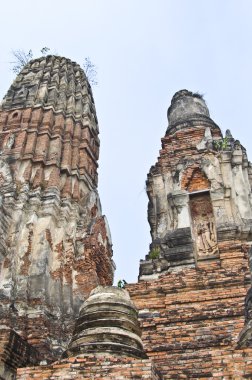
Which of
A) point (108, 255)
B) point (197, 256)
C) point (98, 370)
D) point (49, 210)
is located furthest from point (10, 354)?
point (108, 255)

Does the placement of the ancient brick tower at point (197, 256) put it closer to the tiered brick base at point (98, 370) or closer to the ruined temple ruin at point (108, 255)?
the ruined temple ruin at point (108, 255)

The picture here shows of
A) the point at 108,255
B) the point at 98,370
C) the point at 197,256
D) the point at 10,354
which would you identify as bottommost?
the point at 98,370

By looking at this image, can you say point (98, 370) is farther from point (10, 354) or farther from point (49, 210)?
point (49, 210)

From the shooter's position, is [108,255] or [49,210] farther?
[108,255]

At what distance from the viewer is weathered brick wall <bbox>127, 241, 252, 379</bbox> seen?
553 cm

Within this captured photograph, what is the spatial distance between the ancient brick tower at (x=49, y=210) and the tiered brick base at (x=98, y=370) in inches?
191

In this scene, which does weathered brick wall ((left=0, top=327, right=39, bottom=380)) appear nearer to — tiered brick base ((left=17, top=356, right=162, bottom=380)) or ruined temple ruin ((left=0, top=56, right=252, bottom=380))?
ruined temple ruin ((left=0, top=56, right=252, bottom=380))

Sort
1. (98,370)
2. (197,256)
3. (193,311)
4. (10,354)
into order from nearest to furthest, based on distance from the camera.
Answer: (98,370) → (193,311) → (10,354) → (197,256)

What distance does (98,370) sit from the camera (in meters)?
4.39

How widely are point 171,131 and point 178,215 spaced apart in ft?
10.5

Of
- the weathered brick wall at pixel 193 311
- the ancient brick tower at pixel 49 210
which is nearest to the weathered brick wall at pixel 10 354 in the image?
the ancient brick tower at pixel 49 210

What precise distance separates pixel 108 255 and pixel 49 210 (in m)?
2.14

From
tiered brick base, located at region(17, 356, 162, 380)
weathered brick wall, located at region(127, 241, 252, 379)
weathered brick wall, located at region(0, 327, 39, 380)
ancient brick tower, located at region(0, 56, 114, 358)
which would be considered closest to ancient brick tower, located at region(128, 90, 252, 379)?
weathered brick wall, located at region(127, 241, 252, 379)

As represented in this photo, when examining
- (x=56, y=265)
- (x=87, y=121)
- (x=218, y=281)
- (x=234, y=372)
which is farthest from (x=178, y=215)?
(x=87, y=121)
